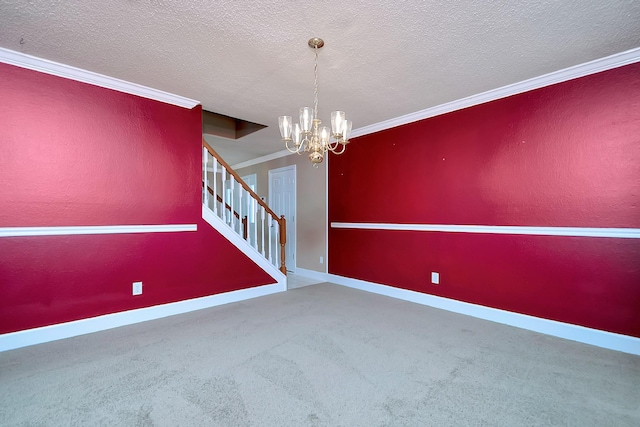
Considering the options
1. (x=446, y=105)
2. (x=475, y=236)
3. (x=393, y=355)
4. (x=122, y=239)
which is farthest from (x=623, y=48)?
(x=122, y=239)

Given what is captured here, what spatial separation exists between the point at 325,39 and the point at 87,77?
2.28 meters

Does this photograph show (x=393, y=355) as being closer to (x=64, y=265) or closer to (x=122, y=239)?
(x=122, y=239)

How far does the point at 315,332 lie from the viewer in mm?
2729

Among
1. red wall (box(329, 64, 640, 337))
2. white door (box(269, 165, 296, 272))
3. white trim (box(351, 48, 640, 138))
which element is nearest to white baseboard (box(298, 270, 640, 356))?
red wall (box(329, 64, 640, 337))

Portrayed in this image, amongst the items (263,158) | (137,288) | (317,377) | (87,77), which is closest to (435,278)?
(317,377)

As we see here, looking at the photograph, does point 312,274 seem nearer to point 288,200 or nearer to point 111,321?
point 288,200

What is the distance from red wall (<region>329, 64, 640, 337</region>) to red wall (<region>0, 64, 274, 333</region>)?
2517 millimetres

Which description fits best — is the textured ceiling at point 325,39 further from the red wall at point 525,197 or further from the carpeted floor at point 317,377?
the carpeted floor at point 317,377

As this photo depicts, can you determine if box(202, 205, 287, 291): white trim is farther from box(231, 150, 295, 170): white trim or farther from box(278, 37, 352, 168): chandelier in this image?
box(231, 150, 295, 170): white trim

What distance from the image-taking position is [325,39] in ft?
7.08

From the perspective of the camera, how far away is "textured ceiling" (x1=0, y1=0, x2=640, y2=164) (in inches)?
73.2

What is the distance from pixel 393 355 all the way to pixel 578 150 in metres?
2.44

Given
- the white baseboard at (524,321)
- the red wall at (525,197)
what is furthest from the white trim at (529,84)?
the white baseboard at (524,321)

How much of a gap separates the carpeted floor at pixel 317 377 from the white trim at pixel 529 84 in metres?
2.36
